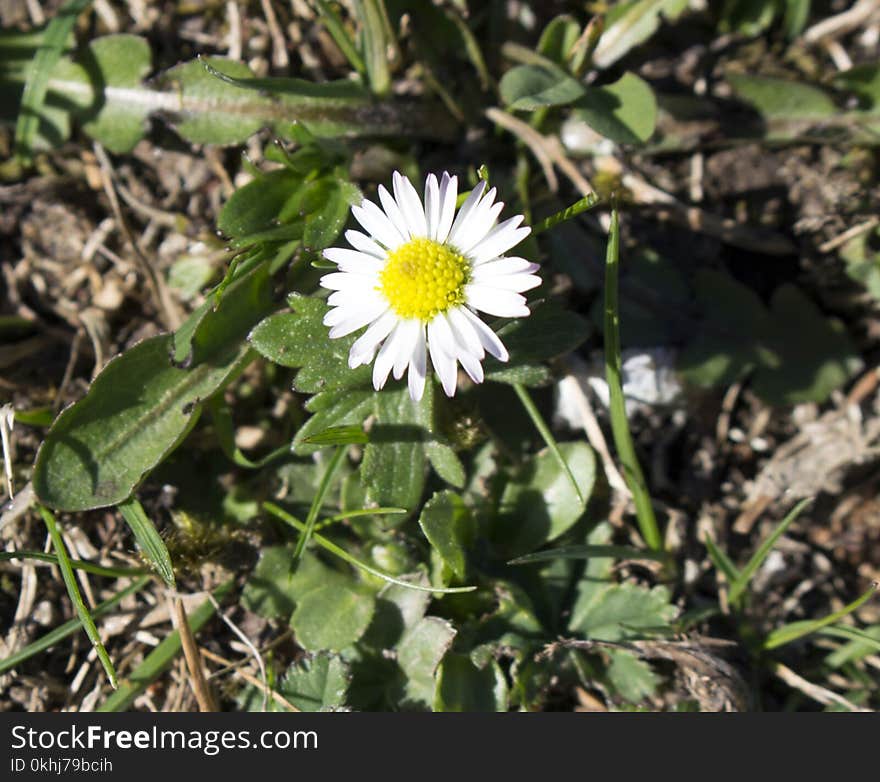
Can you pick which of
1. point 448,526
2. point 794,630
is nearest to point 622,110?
point 448,526

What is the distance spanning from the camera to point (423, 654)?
3090mm

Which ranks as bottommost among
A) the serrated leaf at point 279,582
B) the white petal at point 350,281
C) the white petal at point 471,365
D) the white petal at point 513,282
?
the serrated leaf at point 279,582

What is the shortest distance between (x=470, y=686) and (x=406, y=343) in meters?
1.29

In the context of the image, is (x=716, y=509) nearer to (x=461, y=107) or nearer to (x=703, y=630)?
(x=703, y=630)

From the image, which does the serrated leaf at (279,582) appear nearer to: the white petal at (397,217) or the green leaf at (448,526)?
the green leaf at (448,526)

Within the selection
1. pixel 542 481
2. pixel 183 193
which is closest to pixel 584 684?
pixel 542 481

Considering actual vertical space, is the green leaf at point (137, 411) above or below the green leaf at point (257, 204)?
below

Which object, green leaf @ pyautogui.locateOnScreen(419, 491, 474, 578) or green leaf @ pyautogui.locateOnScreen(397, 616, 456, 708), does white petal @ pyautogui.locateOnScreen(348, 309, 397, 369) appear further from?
green leaf @ pyautogui.locateOnScreen(397, 616, 456, 708)

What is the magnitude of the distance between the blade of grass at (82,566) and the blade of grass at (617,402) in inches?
74.4

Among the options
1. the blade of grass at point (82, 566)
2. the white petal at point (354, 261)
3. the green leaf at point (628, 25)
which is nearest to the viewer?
the white petal at point (354, 261)

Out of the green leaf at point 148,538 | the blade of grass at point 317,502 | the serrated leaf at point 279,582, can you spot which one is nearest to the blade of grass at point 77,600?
the green leaf at point 148,538

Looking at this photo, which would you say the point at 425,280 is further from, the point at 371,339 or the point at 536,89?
the point at 536,89

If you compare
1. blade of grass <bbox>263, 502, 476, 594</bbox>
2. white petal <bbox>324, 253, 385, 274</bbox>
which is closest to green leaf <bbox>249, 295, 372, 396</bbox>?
white petal <bbox>324, 253, 385, 274</bbox>

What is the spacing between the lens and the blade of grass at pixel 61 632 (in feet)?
9.87
